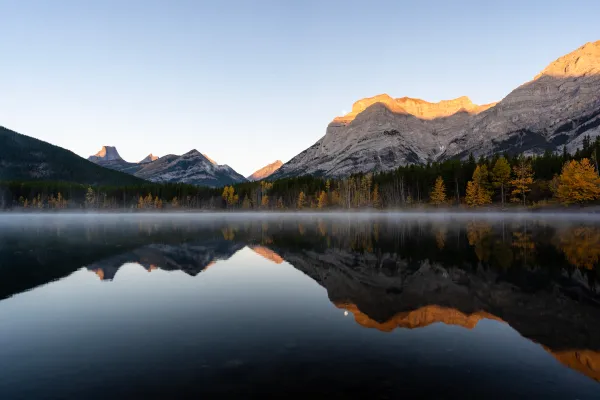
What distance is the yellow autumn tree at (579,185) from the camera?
97.6m

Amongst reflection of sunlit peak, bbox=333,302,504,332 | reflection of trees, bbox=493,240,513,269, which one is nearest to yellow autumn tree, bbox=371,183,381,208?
reflection of trees, bbox=493,240,513,269

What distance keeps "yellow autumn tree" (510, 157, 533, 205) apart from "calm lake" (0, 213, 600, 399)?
101 meters

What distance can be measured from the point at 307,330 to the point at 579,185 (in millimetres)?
113894

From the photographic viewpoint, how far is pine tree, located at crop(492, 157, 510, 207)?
4709 inches

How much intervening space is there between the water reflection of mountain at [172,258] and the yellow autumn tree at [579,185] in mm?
100563

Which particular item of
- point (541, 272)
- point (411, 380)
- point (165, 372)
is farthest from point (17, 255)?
point (541, 272)

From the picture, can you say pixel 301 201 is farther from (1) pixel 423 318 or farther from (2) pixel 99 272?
(1) pixel 423 318

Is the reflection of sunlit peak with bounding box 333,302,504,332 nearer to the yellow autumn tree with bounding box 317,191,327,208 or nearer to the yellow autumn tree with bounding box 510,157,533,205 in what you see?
the yellow autumn tree with bounding box 510,157,533,205

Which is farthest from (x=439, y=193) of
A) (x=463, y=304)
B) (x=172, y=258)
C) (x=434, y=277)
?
(x=463, y=304)

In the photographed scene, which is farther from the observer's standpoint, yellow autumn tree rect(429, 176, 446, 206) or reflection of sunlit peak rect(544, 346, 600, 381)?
yellow autumn tree rect(429, 176, 446, 206)

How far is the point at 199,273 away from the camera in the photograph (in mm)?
25469

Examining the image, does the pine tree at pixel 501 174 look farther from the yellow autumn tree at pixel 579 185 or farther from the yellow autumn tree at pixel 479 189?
the yellow autumn tree at pixel 579 185

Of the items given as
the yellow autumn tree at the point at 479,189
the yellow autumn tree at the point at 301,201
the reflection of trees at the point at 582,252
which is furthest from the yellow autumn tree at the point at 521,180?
the yellow autumn tree at the point at 301,201

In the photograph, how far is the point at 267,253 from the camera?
35.0 metres
